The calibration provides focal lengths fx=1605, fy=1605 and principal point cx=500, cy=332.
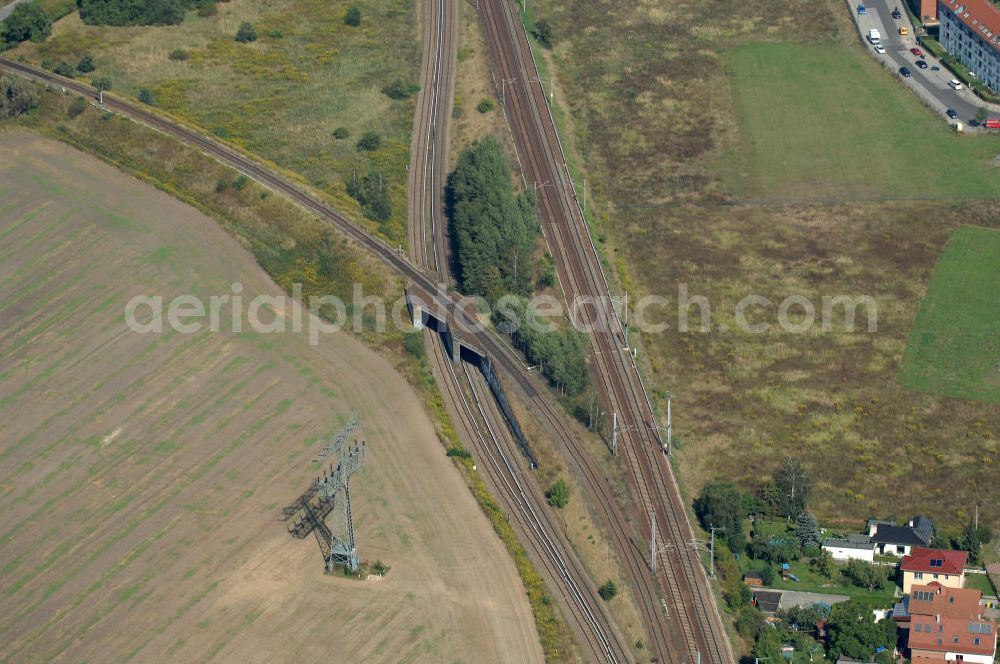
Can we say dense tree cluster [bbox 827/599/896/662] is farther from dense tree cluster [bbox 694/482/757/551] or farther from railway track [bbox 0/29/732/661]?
dense tree cluster [bbox 694/482/757/551]

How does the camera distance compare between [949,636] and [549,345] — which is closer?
[949,636]

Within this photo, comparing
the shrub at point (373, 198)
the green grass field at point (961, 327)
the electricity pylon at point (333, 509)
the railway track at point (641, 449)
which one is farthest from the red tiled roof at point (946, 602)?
the shrub at point (373, 198)

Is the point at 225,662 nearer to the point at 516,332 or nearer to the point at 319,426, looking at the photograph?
the point at 319,426

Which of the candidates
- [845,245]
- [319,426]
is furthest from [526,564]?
[845,245]

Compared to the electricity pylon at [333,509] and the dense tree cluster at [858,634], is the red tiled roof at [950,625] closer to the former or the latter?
the dense tree cluster at [858,634]

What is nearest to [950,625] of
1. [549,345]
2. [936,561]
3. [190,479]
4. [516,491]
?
[936,561]

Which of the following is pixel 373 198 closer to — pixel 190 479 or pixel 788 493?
pixel 190 479

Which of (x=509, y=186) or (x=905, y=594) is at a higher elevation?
(x=509, y=186)
